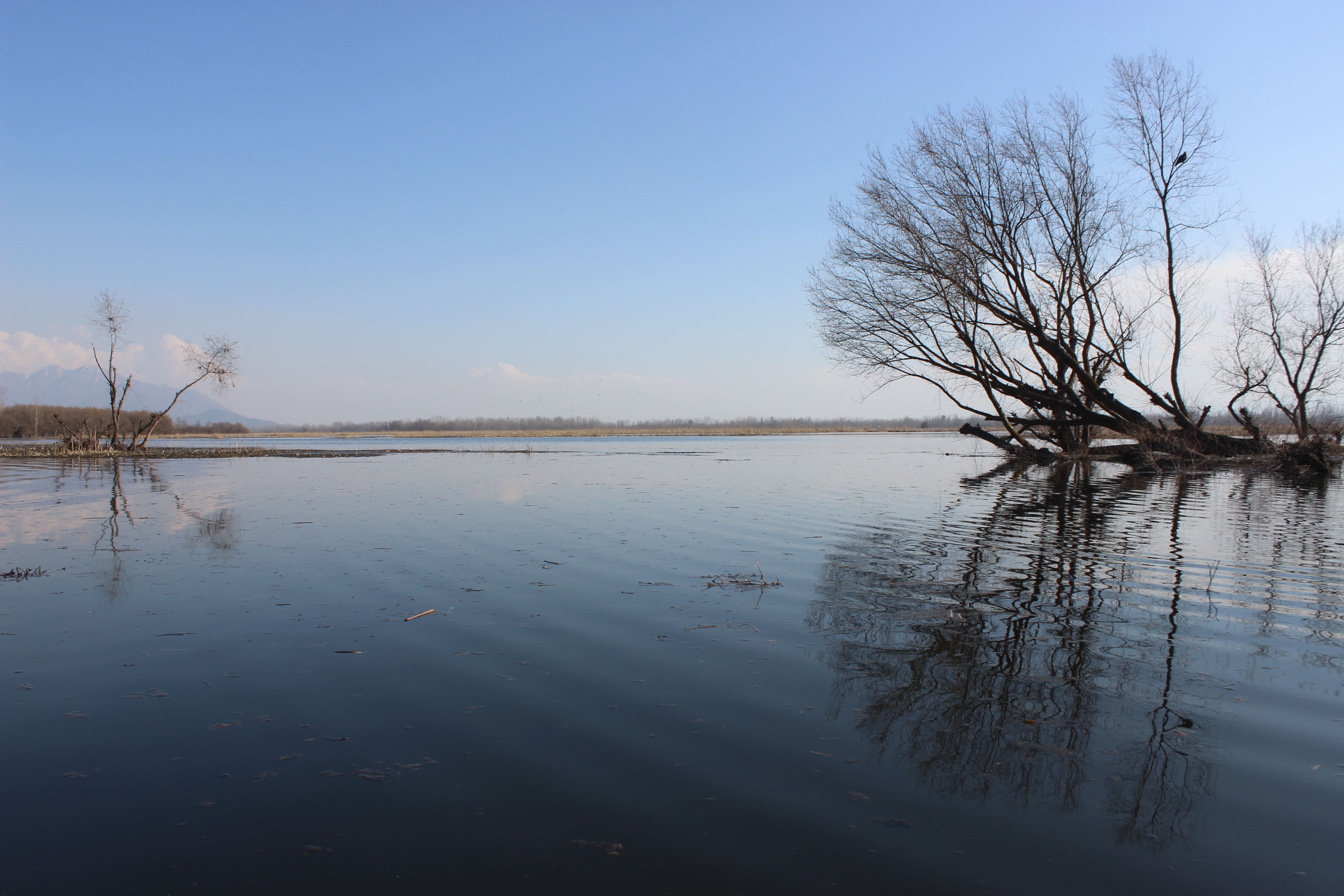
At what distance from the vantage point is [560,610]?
6.52m

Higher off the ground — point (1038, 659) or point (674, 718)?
point (1038, 659)

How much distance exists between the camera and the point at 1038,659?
16.4 ft

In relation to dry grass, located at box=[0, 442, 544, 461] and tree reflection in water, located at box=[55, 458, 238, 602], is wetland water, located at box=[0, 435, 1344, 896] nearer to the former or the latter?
tree reflection in water, located at box=[55, 458, 238, 602]

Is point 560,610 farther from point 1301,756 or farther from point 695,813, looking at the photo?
point 1301,756

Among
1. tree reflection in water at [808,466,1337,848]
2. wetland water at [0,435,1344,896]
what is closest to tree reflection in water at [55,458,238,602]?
wetland water at [0,435,1344,896]

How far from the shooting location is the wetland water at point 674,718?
2.80 metres

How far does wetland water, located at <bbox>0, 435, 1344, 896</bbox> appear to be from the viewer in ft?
9.19

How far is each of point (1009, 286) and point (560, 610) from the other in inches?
985

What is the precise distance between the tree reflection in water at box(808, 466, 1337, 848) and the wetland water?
1.1 inches

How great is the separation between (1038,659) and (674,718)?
268cm

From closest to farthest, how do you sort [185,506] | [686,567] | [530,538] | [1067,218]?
1. [686,567]
2. [530,538]
3. [185,506]
4. [1067,218]

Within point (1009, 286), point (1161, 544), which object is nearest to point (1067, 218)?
point (1009, 286)

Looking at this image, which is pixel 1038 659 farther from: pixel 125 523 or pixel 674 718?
pixel 125 523

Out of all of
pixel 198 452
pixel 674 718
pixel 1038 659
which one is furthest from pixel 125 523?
pixel 198 452
